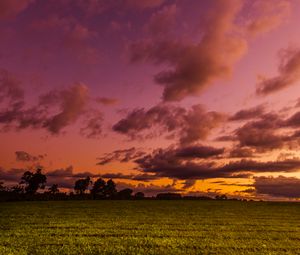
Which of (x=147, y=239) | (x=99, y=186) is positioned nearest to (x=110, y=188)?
(x=99, y=186)

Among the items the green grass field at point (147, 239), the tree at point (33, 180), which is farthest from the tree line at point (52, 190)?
the green grass field at point (147, 239)

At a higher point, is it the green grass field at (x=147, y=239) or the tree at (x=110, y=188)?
the tree at (x=110, y=188)

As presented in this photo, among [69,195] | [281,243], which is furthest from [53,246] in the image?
[69,195]

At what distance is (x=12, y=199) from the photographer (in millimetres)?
99125

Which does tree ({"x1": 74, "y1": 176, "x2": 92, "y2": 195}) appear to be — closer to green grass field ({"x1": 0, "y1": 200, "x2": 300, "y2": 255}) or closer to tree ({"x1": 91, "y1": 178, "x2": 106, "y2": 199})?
tree ({"x1": 91, "y1": 178, "x2": 106, "y2": 199})

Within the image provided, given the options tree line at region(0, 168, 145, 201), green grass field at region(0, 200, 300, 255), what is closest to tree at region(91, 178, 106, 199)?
tree line at region(0, 168, 145, 201)

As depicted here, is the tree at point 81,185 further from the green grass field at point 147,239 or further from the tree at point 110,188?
the green grass field at point 147,239

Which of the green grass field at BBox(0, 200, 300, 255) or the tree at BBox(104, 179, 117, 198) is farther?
the tree at BBox(104, 179, 117, 198)

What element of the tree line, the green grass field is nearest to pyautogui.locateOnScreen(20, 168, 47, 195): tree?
the tree line

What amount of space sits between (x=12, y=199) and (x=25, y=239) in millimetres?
75574

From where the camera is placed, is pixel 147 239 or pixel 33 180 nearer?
pixel 147 239

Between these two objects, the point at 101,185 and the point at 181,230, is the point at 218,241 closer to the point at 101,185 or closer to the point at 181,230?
the point at 181,230

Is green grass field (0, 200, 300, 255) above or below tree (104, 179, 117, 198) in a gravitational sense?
below

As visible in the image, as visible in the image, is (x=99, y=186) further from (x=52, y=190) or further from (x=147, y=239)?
(x=147, y=239)
